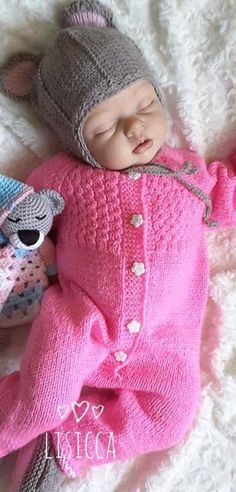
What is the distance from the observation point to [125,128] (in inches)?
42.9

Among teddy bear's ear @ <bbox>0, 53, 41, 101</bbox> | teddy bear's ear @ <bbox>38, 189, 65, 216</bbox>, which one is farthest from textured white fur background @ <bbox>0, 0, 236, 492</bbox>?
teddy bear's ear @ <bbox>38, 189, 65, 216</bbox>

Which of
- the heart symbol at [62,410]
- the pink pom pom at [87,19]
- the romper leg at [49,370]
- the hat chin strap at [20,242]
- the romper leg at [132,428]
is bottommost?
the romper leg at [132,428]

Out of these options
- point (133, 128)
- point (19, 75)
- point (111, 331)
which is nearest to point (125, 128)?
point (133, 128)

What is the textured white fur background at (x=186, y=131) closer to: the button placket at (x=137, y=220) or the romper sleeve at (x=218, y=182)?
the romper sleeve at (x=218, y=182)

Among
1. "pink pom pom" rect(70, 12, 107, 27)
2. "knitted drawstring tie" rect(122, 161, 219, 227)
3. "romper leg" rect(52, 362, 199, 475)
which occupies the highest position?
"pink pom pom" rect(70, 12, 107, 27)

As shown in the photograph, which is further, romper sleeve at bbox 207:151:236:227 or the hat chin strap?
romper sleeve at bbox 207:151:236:227

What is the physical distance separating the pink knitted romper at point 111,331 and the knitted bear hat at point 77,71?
9 centimetres

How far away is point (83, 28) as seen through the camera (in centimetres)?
112

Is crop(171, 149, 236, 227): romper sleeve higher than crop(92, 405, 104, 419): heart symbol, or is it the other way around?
crop(171, 149, 236, 227): romper sleeve

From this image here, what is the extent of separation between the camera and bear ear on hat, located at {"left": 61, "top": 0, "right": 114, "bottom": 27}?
1.13 m

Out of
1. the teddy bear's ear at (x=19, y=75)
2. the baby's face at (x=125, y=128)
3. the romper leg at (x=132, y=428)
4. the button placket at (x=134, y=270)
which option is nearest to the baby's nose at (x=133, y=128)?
the baby's face at (x=125, y=128)

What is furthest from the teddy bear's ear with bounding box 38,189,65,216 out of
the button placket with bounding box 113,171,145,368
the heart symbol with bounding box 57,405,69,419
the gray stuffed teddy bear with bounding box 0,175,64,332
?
the heart symbol with bounding box 57,405,69,419

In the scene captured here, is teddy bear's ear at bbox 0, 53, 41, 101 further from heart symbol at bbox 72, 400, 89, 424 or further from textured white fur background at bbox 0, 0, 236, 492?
heart symbol at bbox 72, 400, 89, 424

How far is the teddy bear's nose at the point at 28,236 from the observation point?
3.62 ft
